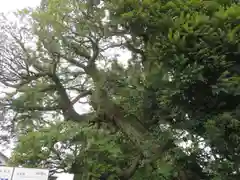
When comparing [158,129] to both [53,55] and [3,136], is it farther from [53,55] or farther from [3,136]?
[3,136]

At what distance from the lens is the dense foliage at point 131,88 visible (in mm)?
4250

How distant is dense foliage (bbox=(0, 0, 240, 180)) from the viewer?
13.9ft

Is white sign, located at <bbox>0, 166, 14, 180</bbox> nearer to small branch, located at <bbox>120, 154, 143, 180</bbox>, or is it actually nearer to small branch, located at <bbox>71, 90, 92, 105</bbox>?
small branch, located at <bbox>120, 154, 143, 180</bbox>

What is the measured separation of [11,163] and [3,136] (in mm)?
2099

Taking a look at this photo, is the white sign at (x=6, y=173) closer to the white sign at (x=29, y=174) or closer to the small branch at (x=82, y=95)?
the white sign at (x=29, y=174)

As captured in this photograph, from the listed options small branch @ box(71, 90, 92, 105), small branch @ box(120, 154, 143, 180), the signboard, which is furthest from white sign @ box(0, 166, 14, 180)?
small branch @ box(71, 90, 92, 105)

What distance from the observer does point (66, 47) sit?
5902mm

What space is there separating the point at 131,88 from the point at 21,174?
7.59 ft

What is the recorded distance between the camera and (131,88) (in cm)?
509

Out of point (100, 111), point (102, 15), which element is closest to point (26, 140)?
point (100, 111)

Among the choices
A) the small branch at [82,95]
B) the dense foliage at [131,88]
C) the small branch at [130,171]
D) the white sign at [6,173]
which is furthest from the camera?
the small branch at [82,95]

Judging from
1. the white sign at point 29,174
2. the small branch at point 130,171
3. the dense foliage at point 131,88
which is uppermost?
the dense foliage at point 131,88

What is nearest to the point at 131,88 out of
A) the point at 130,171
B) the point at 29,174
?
the point at 130,171

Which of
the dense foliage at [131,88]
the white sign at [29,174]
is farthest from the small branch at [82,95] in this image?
the white sign at [29,174]
